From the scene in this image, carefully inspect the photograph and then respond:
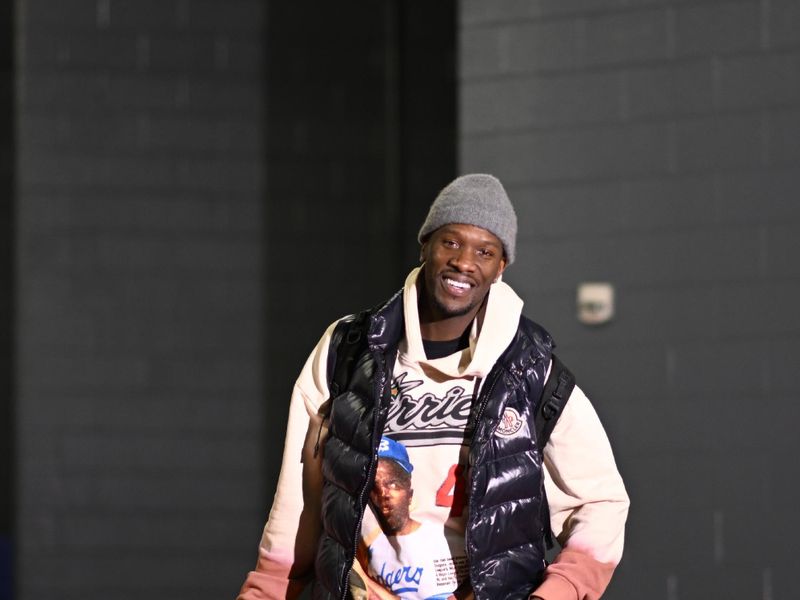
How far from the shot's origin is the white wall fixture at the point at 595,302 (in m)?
4.03

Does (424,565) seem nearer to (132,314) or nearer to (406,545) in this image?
(406,545)

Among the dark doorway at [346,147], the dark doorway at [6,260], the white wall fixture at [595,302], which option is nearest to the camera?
the white wall fixture at [595,302]

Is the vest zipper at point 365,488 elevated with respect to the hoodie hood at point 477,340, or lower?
lower

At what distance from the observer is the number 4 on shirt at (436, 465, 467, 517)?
7.19ft

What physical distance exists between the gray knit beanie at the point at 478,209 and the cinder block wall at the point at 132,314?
9.87 feet

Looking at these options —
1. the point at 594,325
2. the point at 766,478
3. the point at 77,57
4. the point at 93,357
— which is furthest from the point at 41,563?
the point at 766,478

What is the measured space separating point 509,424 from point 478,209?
39 cm

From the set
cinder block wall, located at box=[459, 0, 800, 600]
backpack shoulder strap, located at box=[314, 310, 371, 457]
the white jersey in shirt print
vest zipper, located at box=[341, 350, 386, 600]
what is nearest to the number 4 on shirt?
the white jersey in shirt print

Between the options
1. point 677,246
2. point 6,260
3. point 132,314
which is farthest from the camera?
point 6,260

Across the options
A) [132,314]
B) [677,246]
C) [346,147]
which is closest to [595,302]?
[677,246]

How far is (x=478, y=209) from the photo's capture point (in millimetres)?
2240

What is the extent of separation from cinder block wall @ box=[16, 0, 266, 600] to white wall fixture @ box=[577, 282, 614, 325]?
1657mm

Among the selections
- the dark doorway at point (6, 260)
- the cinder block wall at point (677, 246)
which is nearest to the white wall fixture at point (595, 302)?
the cinder block wall at point (677, 246)

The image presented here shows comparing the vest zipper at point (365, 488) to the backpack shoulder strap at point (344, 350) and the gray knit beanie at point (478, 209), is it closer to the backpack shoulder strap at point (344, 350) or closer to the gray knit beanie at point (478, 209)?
the backpack shoulder strap at point (344, 350)
